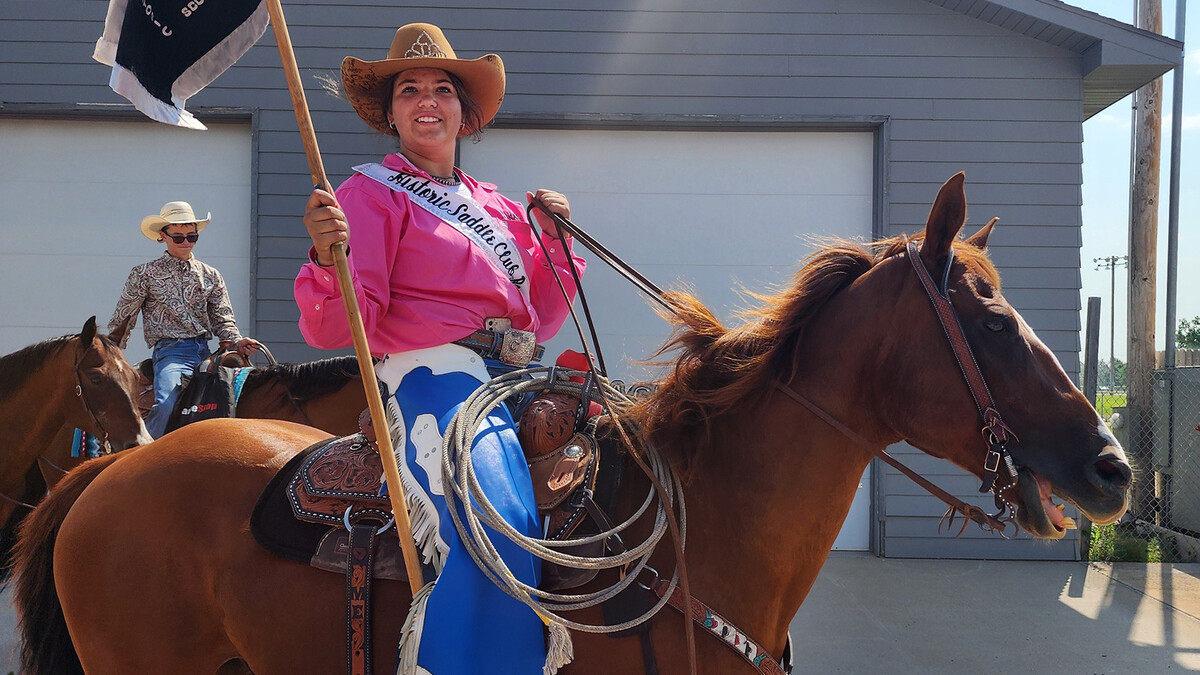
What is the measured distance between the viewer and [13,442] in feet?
14.4

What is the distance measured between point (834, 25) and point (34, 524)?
6.35m

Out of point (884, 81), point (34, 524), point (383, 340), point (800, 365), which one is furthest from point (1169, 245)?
point (34, 524)

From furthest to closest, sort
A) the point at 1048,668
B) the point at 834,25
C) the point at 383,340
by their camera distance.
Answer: the point at 834,25 → the point at 1048,668 → the point at 383,340

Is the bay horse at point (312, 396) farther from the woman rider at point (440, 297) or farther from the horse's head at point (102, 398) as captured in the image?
the woman rider at point (440, 297)

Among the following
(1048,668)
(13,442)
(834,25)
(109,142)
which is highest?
(834,25)

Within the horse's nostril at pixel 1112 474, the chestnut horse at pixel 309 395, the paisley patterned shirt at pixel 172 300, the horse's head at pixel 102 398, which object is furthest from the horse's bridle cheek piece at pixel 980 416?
the paisley patterned shirt at pixel 172 300

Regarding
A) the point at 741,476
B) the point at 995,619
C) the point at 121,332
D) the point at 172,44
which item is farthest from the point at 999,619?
the point at 121,332

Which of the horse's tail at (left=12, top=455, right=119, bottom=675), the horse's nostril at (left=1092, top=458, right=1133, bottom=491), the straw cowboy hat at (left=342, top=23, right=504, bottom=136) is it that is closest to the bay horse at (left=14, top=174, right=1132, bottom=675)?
the horse's nostril at (left=1092, top=458, right=1133, bottom=491)

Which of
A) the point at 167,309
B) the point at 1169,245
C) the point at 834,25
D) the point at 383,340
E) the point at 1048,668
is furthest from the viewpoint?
the point at 1169,245

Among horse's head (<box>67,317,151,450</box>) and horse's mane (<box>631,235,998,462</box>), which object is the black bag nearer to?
horse's head (<box>67,317,151,450</box>)

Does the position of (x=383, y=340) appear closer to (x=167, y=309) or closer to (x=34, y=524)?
(x=34, y=524)

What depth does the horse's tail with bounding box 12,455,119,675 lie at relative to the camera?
8.01ft

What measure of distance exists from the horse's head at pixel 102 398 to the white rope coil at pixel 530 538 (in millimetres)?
3229

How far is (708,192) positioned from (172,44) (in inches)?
209
